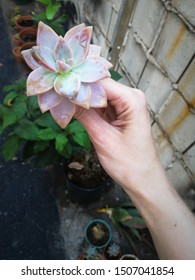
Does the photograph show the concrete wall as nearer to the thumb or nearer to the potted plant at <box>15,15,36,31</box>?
the thumb

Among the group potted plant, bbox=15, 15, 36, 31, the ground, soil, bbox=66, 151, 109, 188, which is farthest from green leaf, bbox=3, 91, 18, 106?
potted plant, bbox=15, 15, 36, 31

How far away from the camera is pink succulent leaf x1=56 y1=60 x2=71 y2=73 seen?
701 mm

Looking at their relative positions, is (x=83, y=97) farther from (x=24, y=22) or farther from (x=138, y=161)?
(x=24, y=22)

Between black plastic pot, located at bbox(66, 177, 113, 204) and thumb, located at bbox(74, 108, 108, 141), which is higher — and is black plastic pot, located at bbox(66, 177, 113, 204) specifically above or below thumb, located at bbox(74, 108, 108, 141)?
below

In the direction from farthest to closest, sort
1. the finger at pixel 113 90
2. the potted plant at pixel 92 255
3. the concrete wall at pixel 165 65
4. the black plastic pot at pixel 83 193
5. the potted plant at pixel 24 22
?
the potted plant at pixel 24 22 < the black plastic pot at pixel 83 193 < the potted plant at pixel 92 255 < the concrete wall at pixel 165 65 < the finger at pixel 113 90

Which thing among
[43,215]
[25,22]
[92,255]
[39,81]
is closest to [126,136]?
[39,81]

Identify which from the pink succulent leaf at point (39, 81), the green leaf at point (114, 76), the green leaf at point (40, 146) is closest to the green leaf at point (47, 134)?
the green leaf at point (40, 146)

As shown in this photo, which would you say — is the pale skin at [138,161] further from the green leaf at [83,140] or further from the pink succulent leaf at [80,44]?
the green leaf at [83,140]

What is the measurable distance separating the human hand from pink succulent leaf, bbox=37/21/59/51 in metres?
0.19

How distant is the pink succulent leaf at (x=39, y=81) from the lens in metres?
0.71

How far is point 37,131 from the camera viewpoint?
4.16 ft

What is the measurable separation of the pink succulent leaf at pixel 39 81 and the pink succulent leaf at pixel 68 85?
0.07 ft

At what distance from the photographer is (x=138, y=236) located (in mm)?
1604

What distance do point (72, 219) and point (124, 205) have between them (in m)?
0.34
